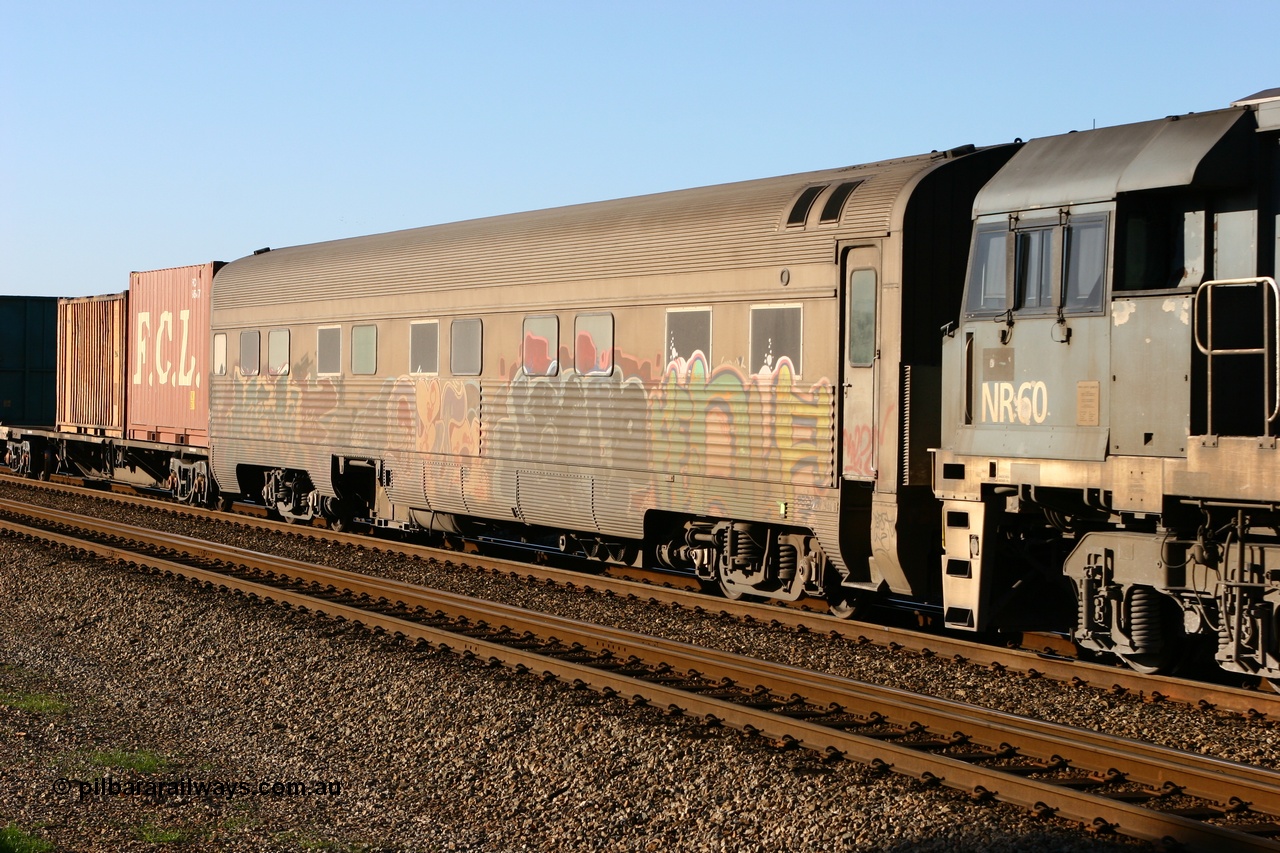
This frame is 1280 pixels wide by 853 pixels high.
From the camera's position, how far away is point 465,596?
43.5 feet

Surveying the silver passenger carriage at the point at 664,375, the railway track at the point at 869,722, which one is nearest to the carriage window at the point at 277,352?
the silver passenger carriage at the point at 664,375

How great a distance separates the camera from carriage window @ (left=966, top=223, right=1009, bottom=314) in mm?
9836

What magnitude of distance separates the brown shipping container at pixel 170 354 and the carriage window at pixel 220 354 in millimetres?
353

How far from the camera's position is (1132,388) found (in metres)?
8.84

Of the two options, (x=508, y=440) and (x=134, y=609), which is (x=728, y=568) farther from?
(x=134, y=609)

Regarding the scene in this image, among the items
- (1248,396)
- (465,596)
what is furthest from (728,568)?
(1248,396)

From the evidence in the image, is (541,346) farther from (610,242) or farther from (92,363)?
(92,363)

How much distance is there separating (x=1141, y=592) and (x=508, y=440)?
7804 mm

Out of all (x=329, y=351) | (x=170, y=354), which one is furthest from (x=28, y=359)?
(x=329, y=351)

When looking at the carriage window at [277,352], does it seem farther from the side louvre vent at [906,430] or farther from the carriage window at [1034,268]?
the carriage window at [1034,268]

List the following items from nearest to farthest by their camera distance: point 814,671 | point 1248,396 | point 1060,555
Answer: point 1248,396, point 814,671, point 1060,555

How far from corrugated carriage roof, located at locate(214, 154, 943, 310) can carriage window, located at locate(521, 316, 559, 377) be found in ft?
1.55

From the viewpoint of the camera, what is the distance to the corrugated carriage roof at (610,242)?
11.6 meters

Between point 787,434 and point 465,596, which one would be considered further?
point 465,596
